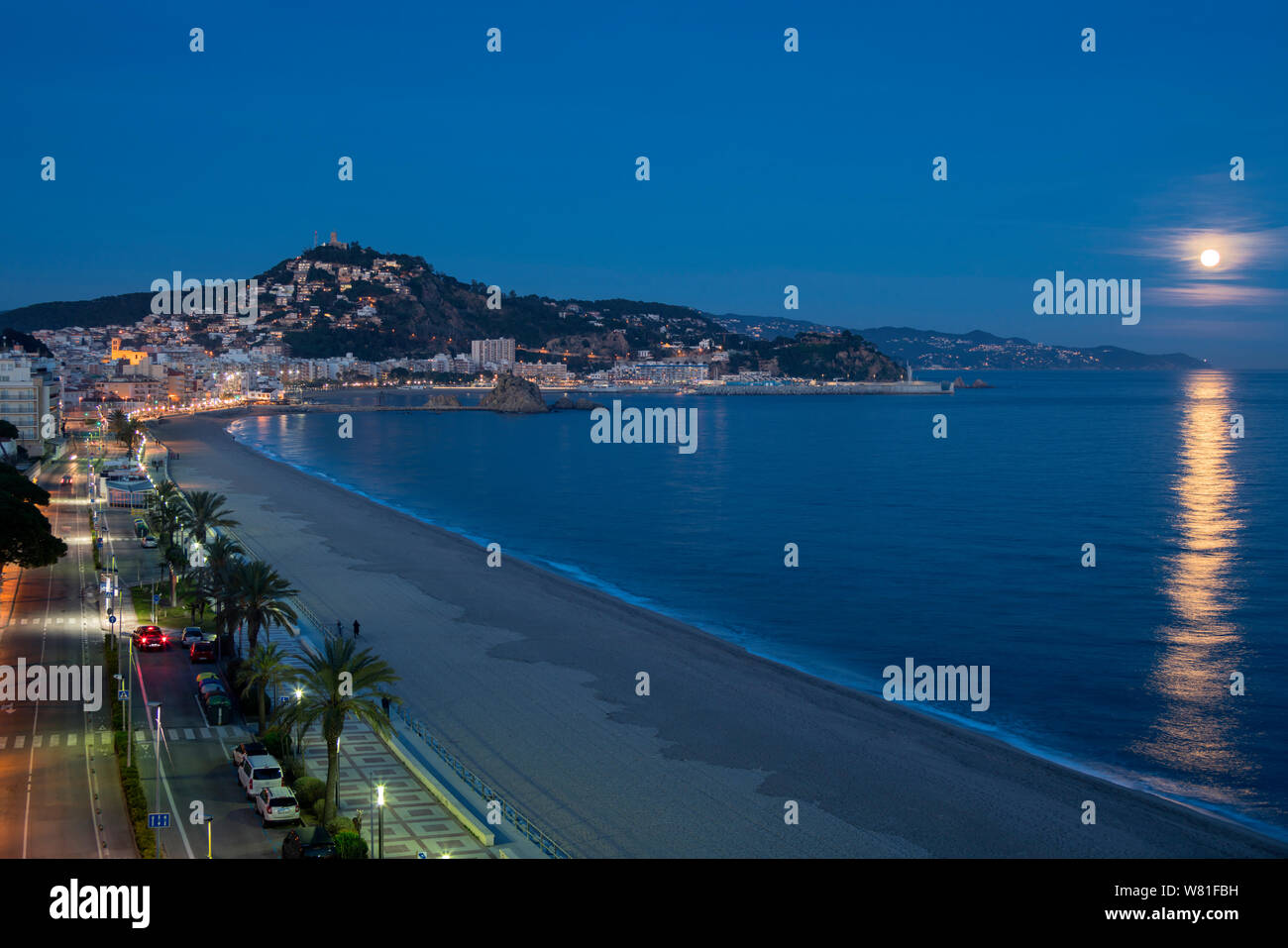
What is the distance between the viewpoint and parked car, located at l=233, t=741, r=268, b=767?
18234 mm

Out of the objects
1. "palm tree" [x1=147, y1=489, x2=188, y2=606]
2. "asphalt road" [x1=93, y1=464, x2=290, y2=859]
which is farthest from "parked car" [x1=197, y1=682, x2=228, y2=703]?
"palm tree" [x1=147, y1=489, x2=188, y2=606]

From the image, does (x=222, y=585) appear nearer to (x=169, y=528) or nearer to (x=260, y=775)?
(x=260, y=775)

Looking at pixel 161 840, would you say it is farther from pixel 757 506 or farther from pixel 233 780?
pixel 757 506

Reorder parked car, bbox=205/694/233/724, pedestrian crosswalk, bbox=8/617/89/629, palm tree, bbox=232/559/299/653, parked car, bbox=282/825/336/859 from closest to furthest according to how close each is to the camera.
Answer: parked car, bbox=282/825/336/859
parked car, bbox=205/694/233/724
palm tree, bbox=232/559/299/653
pedestrian crosswalk, bbox=8/617/89/629

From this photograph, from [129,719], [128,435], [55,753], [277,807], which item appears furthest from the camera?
[128,435]

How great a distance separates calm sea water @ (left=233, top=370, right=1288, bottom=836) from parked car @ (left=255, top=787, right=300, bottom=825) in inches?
583

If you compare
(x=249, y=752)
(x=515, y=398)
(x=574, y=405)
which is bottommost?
(x=249, y=752)

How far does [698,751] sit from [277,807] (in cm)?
834

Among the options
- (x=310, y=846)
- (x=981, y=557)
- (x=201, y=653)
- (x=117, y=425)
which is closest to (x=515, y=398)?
(x=117, y=425)

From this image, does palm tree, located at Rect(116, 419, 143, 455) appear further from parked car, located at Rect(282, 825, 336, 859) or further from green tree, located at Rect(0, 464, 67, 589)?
parked car, located at Rect(282, 825, 336, 859)

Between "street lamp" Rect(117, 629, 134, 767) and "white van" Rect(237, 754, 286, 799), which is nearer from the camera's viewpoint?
"white van" Rect(237, 754, 286, 799)

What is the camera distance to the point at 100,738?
20.2 metres
